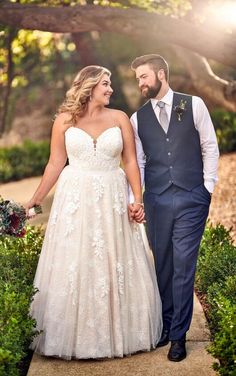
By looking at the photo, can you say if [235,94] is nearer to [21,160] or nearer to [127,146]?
[127,146]

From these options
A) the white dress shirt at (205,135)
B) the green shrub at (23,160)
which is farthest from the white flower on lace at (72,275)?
the green shrub at (23,160)

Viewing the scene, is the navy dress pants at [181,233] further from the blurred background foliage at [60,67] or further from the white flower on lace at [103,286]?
the blurred background foliage at [60,67]

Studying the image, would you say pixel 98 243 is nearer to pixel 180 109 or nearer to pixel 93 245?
pixel 93 245

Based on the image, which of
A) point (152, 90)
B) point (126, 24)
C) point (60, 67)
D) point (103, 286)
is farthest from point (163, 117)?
point (60, 67)

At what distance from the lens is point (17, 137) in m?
24.9

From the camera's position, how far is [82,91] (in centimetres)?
561

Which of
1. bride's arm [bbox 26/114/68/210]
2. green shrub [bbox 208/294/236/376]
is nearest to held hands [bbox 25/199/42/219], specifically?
bride's arm [bbox 26/114/68/210]

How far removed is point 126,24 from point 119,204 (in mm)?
3886

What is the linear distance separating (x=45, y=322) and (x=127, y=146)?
4.44 ft

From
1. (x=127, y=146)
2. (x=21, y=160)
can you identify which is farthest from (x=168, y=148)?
(x=21, y=160)

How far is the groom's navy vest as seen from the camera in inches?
222

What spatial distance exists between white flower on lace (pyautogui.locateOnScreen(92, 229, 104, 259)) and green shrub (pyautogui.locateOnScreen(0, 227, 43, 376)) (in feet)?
1.68

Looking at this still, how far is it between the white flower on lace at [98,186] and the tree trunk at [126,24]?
12.3ft

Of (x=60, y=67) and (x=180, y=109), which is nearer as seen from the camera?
(x=180, y=109)
